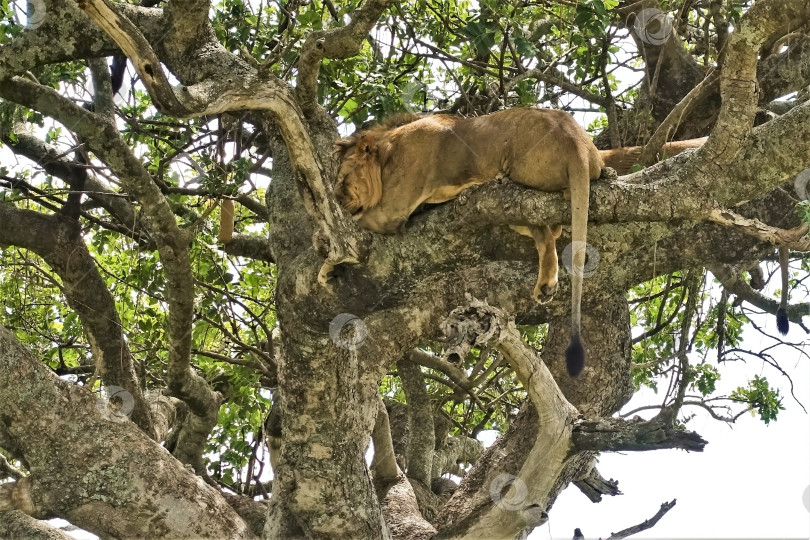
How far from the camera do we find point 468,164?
5301 millimetres

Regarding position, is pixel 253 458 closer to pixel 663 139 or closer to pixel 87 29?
pixel 87 29

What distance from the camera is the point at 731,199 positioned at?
179 inches

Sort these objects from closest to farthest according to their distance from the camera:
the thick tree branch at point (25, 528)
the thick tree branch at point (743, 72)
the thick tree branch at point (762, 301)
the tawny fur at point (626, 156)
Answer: the thick tree branch at point (743, 72)
the thick tree branch at point (25, 528)
the tawny fur at point (626, 156)
the thick tree branch at point (762, 301)

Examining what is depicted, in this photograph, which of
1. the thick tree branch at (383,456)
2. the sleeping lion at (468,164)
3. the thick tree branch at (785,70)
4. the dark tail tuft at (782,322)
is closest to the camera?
the sleeping lion at (468,164)

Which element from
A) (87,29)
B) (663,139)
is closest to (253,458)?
(87,29)

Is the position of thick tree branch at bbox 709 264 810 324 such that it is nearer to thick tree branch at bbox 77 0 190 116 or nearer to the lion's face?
the lion's face

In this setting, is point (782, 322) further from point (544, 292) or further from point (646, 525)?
point (646, 525)

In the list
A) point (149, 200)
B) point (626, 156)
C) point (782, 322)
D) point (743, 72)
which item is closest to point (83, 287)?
point (149, 200)

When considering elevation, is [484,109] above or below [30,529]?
above

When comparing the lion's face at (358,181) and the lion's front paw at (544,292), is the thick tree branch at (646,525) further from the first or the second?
the lion's face at (358,181)

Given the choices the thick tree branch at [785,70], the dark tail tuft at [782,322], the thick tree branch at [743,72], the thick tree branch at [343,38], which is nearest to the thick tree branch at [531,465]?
the thick tree branch at [743,72]

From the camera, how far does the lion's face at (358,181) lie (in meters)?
5.55

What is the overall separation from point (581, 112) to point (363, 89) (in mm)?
2537

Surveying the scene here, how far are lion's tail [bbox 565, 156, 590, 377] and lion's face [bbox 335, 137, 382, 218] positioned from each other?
1357mm
